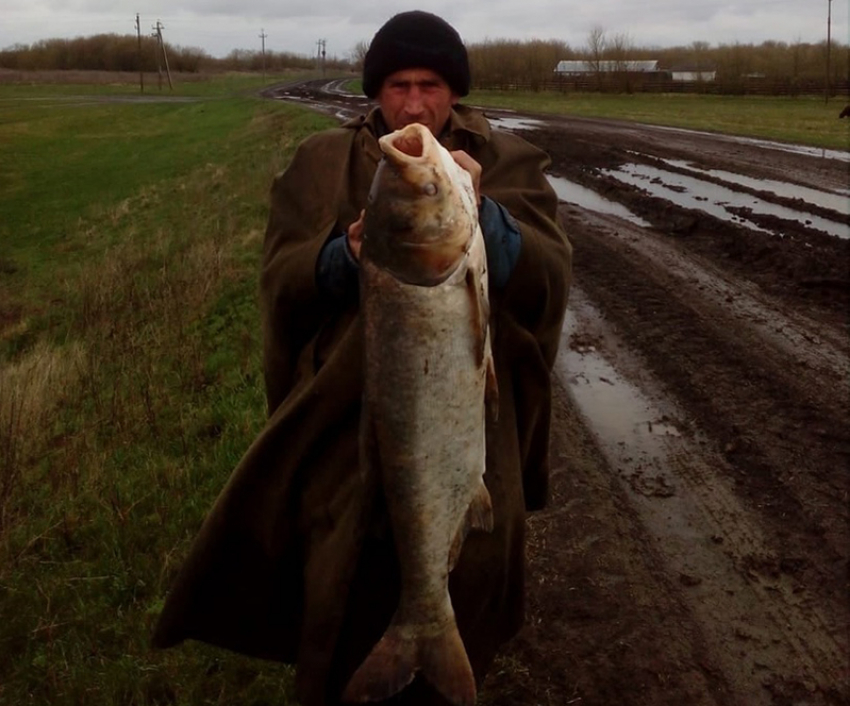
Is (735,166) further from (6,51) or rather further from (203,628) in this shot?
(6,51)

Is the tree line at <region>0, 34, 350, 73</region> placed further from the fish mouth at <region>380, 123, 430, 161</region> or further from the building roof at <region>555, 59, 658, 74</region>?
the fish mouth at <region>380, 123, 430, 161</region>

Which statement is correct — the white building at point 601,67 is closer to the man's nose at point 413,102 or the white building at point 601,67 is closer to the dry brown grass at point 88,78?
the dry brown grass at point 88,78

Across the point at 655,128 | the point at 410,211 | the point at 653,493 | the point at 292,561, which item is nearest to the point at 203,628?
the point at 292,561

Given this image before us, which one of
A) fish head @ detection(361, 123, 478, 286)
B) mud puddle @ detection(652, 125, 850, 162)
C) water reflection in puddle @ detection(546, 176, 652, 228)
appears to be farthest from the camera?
mud puddle @ detection(652, 125, 850, 162)

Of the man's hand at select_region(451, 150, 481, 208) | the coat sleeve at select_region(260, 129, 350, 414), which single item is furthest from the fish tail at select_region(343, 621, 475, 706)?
the man's hand at select_region(451, 150, 481, 208)

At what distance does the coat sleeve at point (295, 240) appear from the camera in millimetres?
2621

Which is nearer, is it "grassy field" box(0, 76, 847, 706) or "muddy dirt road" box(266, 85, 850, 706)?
"muddy dirt road" box(266, 85, 850, 706)

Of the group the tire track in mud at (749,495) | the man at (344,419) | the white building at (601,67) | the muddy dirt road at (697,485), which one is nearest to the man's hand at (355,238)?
the man at (344,419)

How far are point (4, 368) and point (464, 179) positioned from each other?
9.06 m

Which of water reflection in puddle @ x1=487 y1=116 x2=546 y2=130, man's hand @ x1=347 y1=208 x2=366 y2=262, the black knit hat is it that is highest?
water reflection in puddle @ x1=487 y1=116 x2=546 y2=130

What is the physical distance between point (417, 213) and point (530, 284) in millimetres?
631

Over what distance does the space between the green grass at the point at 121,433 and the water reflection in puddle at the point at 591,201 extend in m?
5.08

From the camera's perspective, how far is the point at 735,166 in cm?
1748

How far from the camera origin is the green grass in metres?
3.90
